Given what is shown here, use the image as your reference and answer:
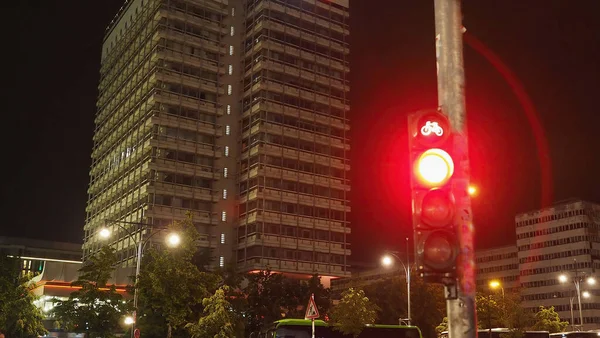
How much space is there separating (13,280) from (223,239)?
1477 inches

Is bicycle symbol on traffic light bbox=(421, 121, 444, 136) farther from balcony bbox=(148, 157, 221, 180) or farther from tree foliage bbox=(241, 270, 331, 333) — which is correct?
balcony bbox=(148, 157, 221, 180)

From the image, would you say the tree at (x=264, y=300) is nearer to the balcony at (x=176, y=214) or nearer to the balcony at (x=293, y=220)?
the balcony at (x=293, y=220)

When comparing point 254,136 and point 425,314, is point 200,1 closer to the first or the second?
point 254,136

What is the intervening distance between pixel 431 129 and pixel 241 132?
295 feet

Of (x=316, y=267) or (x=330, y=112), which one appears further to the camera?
(x=330, y=112)

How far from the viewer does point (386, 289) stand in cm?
6706

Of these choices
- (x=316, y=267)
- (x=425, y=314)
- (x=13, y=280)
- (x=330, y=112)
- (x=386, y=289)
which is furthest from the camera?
(x=330, y=112)

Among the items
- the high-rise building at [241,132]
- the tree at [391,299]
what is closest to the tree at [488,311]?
the tree at [391,299]

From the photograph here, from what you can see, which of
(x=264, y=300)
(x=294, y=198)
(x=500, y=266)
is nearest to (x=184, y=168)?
(x=294, y=198)

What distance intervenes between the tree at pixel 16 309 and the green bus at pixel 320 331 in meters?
26.0

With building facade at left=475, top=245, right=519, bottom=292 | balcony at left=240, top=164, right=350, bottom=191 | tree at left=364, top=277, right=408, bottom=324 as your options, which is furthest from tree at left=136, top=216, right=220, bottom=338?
building facade at left=475, top=245, right=519, bottom=292

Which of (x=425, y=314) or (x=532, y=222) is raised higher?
(x=532, y=222)

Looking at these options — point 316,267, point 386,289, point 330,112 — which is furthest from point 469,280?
point 330,112

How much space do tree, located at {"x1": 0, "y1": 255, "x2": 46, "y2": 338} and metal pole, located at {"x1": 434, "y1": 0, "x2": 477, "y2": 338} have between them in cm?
5368
